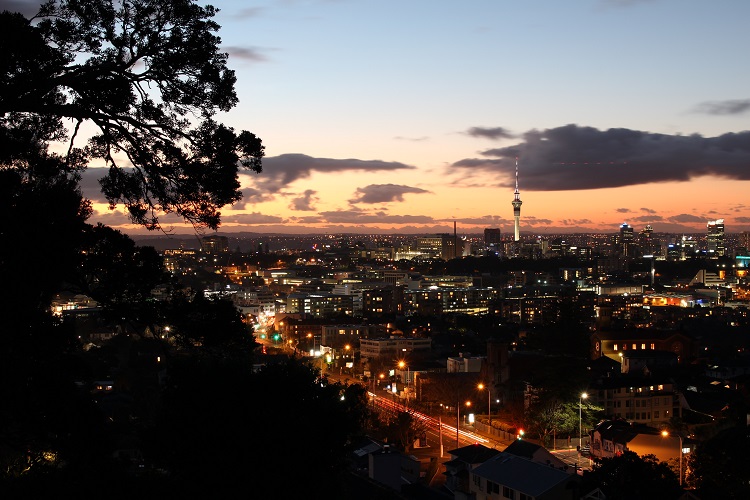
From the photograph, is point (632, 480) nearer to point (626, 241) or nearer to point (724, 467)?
point (724, 467)

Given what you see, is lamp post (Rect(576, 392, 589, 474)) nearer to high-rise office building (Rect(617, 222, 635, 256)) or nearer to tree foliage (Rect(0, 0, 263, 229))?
tree foliage (Rect(0, 0, 263, 229))

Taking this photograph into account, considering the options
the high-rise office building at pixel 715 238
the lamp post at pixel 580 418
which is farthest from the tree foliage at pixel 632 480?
the high-rise office building at pixel 715 238

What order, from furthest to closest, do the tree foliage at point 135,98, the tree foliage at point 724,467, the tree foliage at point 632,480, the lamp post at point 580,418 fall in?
1. the lamp post at point 580,418
2. the tree foliage at point 724,467
3. the tree foliage at point 632,480
4. the tree foliage at point 135,98

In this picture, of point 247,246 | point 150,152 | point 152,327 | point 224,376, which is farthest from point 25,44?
point 247,246

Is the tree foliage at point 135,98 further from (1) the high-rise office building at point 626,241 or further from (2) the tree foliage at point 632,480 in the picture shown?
(1) the high-rise office building at point 626,241

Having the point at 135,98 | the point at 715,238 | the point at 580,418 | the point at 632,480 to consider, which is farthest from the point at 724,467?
the point at 715,238

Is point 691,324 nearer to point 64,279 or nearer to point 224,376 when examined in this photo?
point 224,376

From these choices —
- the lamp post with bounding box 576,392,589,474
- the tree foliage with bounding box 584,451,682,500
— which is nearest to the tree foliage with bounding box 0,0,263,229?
the tree foliage with bounding box 584,451,682,500

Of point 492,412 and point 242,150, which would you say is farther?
point 492,412
